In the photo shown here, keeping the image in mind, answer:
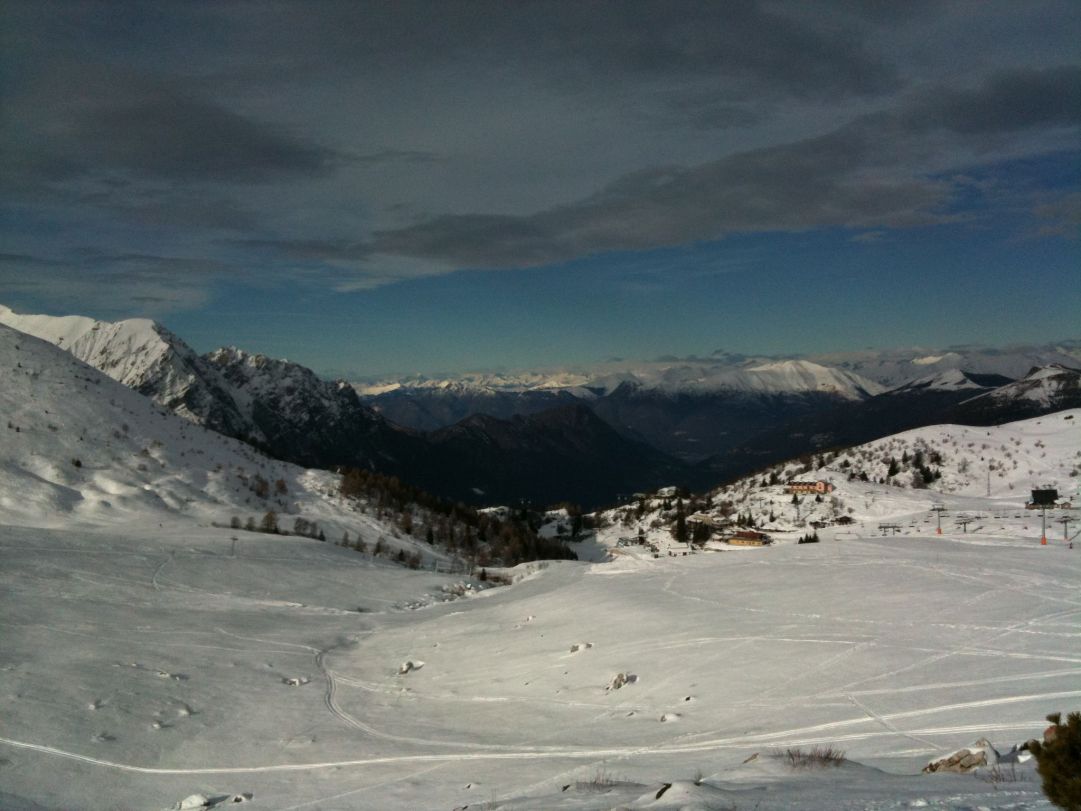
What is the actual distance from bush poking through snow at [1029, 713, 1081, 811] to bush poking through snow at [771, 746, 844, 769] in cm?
382

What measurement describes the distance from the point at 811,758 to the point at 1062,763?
4.64 m

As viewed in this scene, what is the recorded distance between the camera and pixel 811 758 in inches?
443

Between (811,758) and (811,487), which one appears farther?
(811,487)

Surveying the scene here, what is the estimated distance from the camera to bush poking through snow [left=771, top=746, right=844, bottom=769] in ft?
35.5

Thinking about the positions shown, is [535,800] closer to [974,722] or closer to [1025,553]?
[974,722]

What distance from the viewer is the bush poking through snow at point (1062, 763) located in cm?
714

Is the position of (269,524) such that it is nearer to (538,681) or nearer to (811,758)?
(538,681)

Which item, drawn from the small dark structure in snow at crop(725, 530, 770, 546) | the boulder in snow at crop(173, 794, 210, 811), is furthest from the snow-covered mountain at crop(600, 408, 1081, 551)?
the boulder in snow at crop(173, 794, 210, 811)

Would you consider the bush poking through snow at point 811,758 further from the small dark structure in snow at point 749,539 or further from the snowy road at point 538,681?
the small dark structure in snow at point 749,539

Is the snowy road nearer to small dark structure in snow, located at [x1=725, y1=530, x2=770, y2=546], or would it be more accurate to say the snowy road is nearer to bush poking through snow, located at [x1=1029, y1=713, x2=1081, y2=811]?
bush poking through snow, located at [x1=1029, y1=713, x2=1081, y2=811]

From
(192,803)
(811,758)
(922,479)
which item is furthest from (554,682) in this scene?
(922,479)

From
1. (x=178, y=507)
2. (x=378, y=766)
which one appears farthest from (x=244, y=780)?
(x=178, y=507)

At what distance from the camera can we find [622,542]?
136125 millimetres

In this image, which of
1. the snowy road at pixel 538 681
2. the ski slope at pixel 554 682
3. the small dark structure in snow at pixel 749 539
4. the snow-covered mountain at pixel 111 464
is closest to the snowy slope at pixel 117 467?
the snow-covered mountain at pixel 111 464
